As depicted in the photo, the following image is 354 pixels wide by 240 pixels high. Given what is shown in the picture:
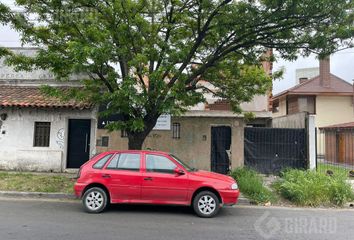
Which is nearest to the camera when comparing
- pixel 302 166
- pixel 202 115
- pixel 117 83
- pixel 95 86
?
pixel 117 83

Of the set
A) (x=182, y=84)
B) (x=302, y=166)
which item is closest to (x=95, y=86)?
(x=182, y=84)

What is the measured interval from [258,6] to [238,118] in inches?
251

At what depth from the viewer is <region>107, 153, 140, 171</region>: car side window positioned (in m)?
7.68

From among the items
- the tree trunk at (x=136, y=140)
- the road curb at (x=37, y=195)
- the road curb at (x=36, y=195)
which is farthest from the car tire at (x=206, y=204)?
the road curb at (x=36, y=195)

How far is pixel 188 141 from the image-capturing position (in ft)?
45.9

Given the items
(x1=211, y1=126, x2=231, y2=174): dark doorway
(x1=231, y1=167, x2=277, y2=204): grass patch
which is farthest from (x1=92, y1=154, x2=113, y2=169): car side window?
(x1=211, y1=126, x2=231, y2=174): dark doorway

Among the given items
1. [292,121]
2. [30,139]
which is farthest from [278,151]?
[30,139]

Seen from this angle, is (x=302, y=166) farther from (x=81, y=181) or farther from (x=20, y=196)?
(x=20, y=196)

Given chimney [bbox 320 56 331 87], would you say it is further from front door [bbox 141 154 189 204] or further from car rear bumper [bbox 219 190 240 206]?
front door [bbox 141 154 189 204]

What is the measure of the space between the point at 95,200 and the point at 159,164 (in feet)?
5.71

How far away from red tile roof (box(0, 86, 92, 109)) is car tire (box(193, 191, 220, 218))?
23.4ft

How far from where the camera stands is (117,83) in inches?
378

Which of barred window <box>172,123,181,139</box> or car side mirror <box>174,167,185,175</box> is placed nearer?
car side mirror <box>174,167,185,175</box>

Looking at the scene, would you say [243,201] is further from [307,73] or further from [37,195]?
[307,73]
